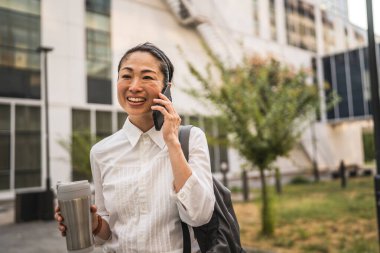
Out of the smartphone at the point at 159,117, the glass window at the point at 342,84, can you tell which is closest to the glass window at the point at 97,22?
the smartphone at the point at 159,117

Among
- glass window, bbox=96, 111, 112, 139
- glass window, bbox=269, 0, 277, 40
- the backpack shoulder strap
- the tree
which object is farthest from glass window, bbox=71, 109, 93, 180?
glass window, bbox=269, 0, 277, 40

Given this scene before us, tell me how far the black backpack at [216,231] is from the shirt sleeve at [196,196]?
7 centimetres

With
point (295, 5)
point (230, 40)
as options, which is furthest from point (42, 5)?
point (295, 5)

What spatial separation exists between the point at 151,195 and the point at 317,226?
730cm

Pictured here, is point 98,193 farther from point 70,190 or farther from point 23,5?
point 23,5

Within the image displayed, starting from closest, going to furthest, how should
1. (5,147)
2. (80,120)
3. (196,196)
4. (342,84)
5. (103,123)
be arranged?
(196,196), (5,147), (80,120), (103,123), (342,84)

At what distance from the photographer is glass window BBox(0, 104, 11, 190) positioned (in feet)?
47.4

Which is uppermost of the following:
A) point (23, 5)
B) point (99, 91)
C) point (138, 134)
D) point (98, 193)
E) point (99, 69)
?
point (23, 5)

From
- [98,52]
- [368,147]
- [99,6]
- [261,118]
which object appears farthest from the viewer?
[368,147]

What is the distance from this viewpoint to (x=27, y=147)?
15242 mm

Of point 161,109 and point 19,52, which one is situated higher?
point 19,52

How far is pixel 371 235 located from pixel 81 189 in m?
6.96

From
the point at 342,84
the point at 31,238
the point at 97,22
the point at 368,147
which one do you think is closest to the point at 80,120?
the point at 97,22

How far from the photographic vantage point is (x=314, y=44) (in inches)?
1259
